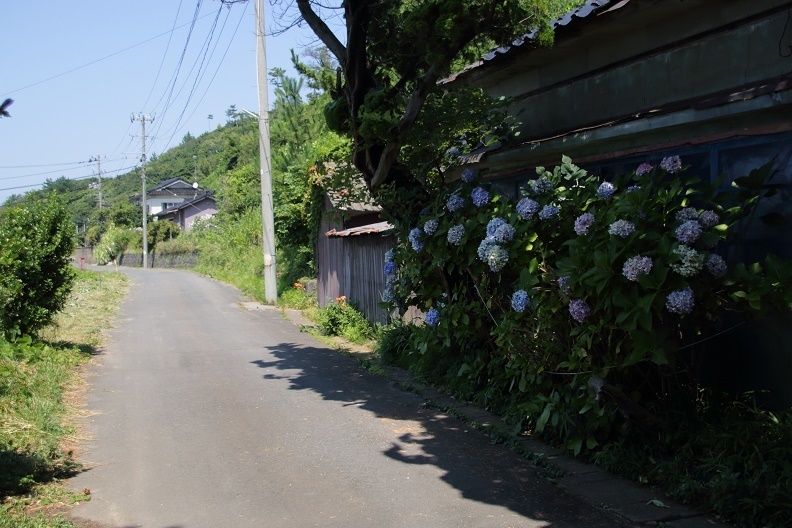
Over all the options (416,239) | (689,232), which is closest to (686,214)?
(689,232)

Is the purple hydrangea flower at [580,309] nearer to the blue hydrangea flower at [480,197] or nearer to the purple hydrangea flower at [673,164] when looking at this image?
the purple hydrangea flower at [673,164]

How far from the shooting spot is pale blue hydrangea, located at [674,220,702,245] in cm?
509

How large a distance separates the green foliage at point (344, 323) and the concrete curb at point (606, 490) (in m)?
6.60

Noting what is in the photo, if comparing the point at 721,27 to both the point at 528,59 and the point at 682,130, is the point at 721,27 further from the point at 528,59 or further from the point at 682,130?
the point at 528,59

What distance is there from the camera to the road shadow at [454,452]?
205 inches

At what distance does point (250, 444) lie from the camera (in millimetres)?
7047

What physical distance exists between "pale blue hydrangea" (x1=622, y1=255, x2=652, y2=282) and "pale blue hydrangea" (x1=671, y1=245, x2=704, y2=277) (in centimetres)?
20

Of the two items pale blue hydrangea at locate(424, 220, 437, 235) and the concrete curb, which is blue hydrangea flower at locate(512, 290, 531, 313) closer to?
the concrete curb

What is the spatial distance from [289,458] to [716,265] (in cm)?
408

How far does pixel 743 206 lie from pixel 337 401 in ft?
17.4

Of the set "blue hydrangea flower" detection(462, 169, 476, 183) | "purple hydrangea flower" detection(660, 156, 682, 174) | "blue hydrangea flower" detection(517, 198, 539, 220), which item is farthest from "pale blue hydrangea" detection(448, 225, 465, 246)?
"purple hydrangea flower" detection(660, 156, 682, 174)

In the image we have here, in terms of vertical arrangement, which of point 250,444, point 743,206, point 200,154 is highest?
point 200,154

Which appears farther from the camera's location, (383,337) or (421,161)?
(383,337)

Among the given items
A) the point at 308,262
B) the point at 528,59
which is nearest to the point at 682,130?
the point at 528,59
